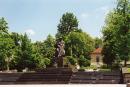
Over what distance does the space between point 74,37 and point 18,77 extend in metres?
55.4

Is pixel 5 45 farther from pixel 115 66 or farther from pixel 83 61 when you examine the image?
pixel 83 61

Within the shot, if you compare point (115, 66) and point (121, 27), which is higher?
point (121, 27)

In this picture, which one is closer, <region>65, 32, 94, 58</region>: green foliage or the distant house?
<region>65, 32, 94, 58</region>: green foliage

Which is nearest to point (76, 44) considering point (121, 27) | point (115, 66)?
point (115, 66)

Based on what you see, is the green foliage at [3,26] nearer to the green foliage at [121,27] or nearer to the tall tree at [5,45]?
the tall tree at [5,45]

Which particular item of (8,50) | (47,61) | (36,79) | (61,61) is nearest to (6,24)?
(8,50)

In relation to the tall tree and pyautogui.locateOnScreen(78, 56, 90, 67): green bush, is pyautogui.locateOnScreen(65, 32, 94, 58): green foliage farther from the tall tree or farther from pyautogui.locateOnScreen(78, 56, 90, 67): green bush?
the tall tree

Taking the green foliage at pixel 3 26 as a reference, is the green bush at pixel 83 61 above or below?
below

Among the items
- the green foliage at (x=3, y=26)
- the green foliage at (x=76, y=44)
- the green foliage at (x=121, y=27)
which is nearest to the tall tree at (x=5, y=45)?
the green foliage at (x=3, y=26)

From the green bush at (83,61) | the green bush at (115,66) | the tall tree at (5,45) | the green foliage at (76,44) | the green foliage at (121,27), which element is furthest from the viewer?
the green foliage at (76,44)

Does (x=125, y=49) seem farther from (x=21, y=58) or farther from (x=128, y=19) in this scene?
(x=21, y=58)

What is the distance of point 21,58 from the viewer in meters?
58.6

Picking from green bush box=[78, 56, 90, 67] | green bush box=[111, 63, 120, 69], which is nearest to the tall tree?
green bush box=[111, 63, 120, 69]

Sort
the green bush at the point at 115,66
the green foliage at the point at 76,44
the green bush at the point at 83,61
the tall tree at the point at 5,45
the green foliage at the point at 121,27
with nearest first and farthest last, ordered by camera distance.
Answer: the green foliage at the point at 121,27 < the tall tree at the point at 5,45 < the green bush at the point at 115,66 < the green bush at the point at 83,61 < the green foliage at the point at 76,44
